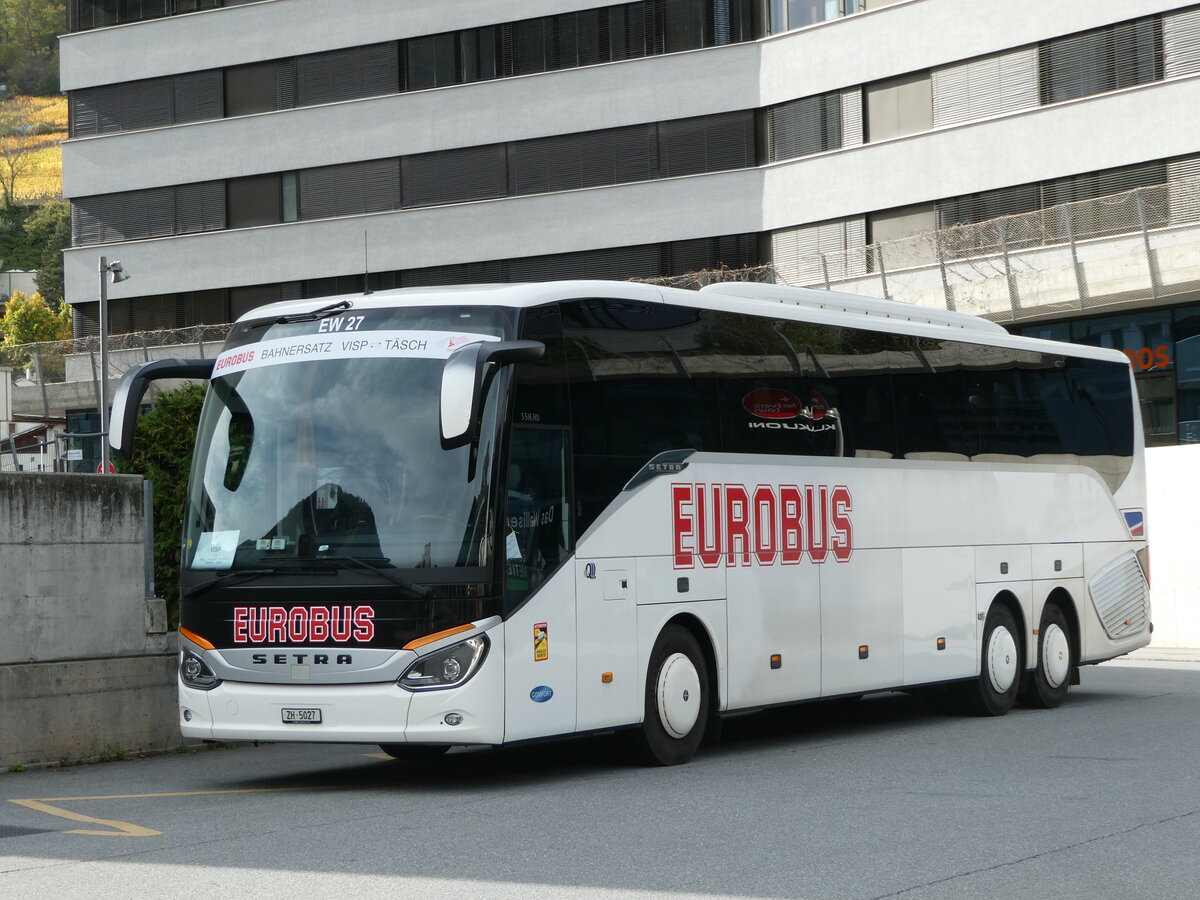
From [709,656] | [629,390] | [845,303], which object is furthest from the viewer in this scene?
[845,303]

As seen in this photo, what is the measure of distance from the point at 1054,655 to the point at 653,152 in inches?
1033

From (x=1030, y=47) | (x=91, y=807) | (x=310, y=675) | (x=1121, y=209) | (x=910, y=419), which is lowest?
(x=91, y=807)

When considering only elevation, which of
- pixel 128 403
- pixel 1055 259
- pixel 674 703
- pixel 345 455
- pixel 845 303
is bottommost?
pixel 674 703

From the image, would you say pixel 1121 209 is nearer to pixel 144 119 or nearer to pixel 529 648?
pixel 529 648

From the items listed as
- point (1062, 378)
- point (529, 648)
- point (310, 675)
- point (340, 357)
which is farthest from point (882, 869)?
point (1062, 378)

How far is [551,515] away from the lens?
1155 cm

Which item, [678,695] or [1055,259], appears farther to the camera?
[1055,259]

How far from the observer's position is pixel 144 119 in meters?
47.9

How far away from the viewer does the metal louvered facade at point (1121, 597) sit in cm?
1841

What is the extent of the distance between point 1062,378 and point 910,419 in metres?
3.16

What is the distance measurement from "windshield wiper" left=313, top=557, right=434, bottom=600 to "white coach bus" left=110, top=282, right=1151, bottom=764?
14 millimetres

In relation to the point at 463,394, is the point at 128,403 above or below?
above

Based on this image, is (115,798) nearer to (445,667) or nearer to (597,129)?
(445,667)

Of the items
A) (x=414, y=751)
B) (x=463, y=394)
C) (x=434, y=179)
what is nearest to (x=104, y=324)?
(x=434, y=179)
